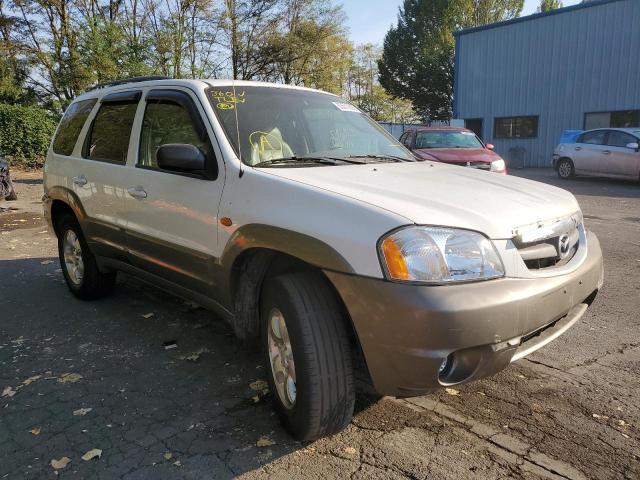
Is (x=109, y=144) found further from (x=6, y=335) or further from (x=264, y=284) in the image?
(x=264, y=284)

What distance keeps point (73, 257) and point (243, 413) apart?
9.34ft

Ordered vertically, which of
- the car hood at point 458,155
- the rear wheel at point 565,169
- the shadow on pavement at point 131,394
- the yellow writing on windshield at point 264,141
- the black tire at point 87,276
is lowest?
the shadow on pavement at point 131,394

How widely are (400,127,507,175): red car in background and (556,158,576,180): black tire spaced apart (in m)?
5.23

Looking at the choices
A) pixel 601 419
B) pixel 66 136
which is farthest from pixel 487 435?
pixel 66 136

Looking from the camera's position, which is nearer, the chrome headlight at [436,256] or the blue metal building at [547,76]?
the chrome headlight at [436,256]

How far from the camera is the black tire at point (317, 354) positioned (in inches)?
93.4

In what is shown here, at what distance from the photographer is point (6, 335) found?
4.10 meters

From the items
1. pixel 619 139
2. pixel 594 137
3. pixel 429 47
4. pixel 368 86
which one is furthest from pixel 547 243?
pixel 368 86

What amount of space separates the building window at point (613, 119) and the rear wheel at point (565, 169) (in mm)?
7032

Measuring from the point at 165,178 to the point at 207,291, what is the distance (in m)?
0.78

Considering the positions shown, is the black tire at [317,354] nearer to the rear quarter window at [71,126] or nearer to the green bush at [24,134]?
the rear quarter window at [71,126]

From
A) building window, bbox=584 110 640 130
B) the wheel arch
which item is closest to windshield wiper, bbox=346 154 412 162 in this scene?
the wheel arch

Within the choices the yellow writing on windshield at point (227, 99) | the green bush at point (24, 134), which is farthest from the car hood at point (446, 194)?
the green bush at point (24, 134)

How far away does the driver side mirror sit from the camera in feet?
9.66
